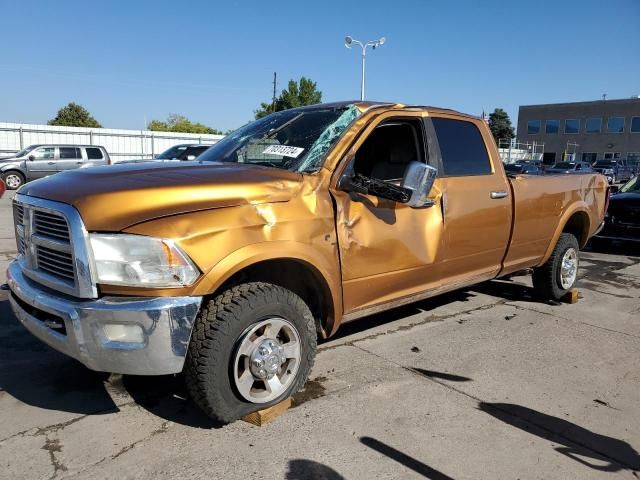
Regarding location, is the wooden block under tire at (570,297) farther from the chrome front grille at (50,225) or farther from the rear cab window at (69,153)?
the rear cab window at (69,153)

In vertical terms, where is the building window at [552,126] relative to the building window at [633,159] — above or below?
above

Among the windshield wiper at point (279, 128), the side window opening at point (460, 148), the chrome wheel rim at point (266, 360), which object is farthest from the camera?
the side window opening at point (460, 148)

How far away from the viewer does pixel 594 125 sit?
192 ft

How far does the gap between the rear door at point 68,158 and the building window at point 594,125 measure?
56755 mm

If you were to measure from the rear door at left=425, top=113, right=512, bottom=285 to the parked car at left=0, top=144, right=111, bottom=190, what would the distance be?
701 inches

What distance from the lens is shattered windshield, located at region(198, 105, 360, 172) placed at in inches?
134

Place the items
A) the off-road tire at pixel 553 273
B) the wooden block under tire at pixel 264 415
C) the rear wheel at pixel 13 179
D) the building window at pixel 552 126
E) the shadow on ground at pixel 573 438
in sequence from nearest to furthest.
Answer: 1. the shadow on ground at pixel 573 438
2. the wooden block under tire at pixel 264 415
3. the off-road tire at pixel 553 273
4. the rear wheel at pixel 13 179
5. the building window at pixel 552 126

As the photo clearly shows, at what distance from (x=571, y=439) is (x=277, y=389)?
171 centimetres

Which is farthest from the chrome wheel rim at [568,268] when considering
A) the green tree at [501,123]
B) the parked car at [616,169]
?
the green tree at [501,123]

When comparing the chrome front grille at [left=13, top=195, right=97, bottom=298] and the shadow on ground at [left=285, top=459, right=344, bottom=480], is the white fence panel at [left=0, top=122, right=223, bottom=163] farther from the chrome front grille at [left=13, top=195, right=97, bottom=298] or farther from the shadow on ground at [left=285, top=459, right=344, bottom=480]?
the shadow on ground at [left=285, top=459, right=344, bottom=480]

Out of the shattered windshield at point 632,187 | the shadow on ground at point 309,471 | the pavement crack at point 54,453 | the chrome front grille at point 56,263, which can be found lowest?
the pavement crack at point 54,453

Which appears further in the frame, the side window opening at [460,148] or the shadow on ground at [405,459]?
the side window opening at [460,148]

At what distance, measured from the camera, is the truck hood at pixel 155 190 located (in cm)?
256


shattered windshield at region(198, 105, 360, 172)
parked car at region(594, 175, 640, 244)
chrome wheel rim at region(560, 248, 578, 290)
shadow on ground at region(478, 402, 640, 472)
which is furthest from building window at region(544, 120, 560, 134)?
shadow on ground at region(478, 402, 640, 472)
